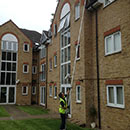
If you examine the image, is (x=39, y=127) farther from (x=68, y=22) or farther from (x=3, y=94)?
(x=3, y=94)

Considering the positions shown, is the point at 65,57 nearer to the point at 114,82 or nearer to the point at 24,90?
the point at 114,82

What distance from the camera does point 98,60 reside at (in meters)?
10.7

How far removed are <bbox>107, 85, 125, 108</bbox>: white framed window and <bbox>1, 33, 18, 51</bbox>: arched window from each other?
55.9 feet

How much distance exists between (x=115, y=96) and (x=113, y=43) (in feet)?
9.34

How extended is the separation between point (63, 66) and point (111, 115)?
6903 mm

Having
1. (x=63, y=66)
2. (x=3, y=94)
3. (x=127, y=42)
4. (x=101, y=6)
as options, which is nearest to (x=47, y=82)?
(x=63, y=66)

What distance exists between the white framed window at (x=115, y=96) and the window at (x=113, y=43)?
1.95m

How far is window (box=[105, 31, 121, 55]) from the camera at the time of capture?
913 cm

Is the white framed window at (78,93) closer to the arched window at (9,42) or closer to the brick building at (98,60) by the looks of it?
the brick building at (98,60)

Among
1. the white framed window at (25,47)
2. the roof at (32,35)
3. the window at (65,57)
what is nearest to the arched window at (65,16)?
the window at (65,57)

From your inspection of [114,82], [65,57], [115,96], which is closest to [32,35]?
[65,57]

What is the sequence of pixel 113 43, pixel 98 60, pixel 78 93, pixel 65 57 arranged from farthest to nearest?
pixel 65 57 < pixel 78 93 < pixel 98 60 < pixel 113 43

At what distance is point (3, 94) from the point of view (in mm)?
22625

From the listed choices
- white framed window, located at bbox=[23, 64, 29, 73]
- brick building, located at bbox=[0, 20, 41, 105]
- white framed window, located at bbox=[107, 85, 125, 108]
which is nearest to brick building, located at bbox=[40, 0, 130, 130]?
white framed window, located at bbox=[107, 85, 125, 108]
